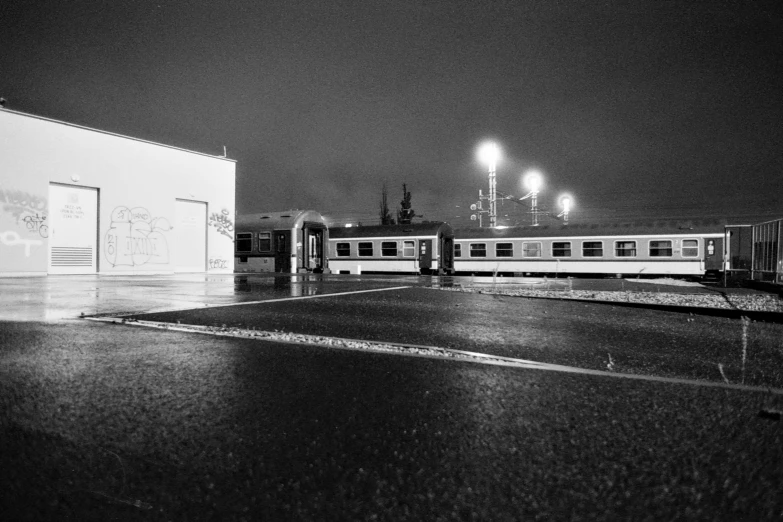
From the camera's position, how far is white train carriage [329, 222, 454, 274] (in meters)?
31.9

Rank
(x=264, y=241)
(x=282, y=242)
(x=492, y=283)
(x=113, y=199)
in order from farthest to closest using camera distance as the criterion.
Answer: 1. (x=264, y=241)
2. (x=282, y=242)
3. (x=113, y=199)
4. (x=492, y=283)

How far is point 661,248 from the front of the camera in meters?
28.0

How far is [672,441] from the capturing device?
2197mm

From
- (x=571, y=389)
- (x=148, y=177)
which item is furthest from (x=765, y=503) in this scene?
(x=148, y=177)

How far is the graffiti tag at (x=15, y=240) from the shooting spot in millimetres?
19156

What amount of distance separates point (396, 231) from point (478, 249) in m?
5.17

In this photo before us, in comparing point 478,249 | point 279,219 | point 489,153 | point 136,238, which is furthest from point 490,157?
point 136,238

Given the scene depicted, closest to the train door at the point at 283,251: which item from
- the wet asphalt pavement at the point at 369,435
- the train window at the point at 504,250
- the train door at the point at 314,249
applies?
the train door at the point at 314,249

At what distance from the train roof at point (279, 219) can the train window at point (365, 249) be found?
4.19 metres

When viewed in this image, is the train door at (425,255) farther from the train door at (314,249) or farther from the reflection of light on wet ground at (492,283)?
the reflection of light on wet ground at (492,283)

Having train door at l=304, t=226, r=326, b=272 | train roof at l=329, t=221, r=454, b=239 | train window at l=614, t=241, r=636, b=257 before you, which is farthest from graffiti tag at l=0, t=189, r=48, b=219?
train window at l=614, t=241, r=636, b=257

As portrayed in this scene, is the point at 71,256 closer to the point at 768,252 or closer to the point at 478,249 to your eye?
the point at 478,249

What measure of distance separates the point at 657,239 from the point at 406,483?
29771mm

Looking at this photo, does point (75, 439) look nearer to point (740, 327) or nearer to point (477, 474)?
A: point (477, 474)
